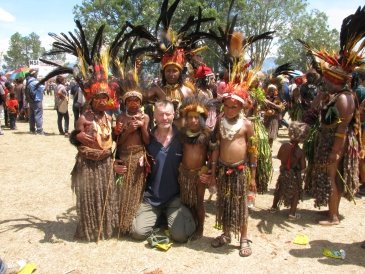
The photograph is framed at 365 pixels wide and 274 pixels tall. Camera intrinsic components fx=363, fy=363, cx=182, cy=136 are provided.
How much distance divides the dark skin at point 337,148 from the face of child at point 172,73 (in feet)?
6.40

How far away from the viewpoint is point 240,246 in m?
4.02

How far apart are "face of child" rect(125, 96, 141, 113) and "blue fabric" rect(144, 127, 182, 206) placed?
424 millimetres

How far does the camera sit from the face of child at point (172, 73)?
4996 millimetres

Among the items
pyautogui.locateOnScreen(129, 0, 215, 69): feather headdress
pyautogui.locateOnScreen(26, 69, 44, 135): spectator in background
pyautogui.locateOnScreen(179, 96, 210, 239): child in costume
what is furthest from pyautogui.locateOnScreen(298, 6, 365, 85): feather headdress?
→ pyautogui.locateOnScreen(26, 69, 44, 135): spectator in background

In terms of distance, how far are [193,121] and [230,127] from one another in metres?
0.46

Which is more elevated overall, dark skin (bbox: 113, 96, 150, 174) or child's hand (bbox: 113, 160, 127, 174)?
dark skin (bbox: 113, 96, 150, 174)

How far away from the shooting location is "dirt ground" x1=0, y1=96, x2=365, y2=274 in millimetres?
3664

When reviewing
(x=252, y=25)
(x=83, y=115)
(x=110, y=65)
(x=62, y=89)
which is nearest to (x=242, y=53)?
(x=110, y=65)

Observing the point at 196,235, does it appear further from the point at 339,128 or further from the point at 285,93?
the point at 285,93

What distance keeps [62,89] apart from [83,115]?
301 inches

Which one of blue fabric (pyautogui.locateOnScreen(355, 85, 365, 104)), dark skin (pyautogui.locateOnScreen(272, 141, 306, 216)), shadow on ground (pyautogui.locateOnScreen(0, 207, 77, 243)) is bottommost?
shadow on ground (pyautogui.locateOnScreen(0, 207, 77, 243))

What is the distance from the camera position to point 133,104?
13.4 ft

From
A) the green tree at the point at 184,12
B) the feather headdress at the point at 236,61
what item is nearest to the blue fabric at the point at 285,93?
the feather headdress at the point at 236,61

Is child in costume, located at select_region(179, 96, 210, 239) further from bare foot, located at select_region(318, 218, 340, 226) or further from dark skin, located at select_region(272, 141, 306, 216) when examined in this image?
bare foot, located at select_region(318, 218, 340, 226)
